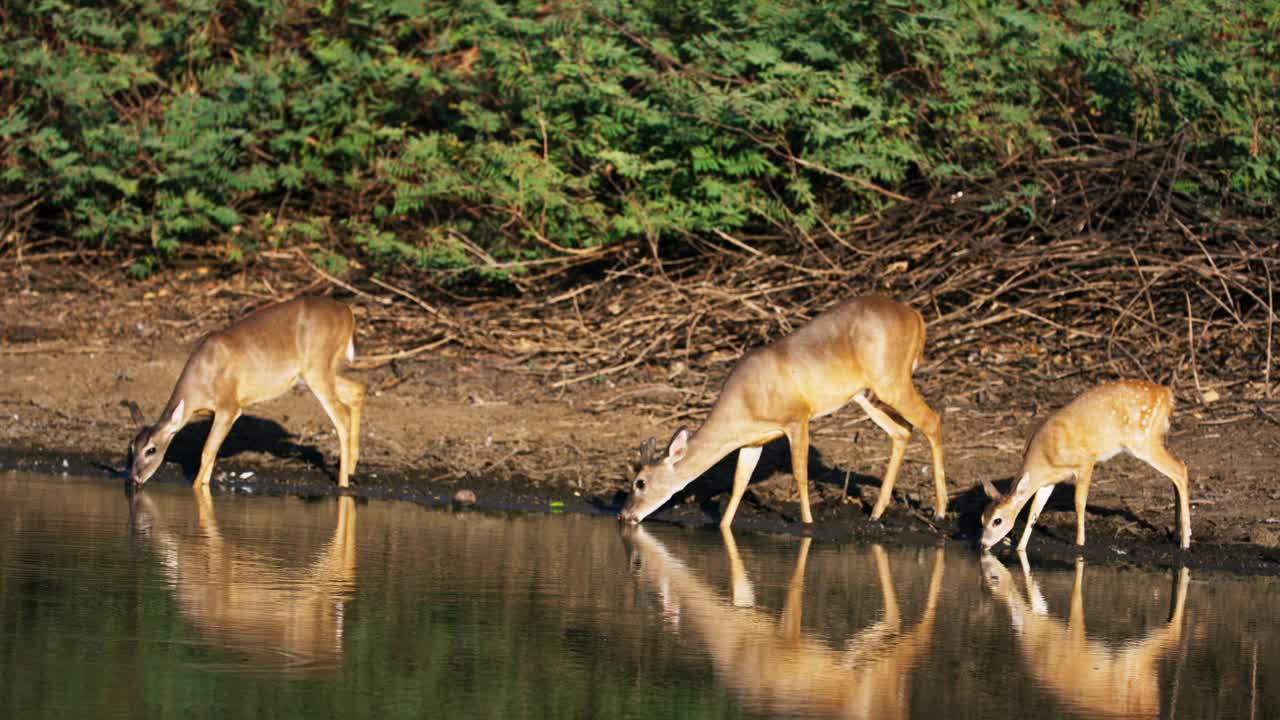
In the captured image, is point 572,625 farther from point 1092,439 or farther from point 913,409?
point 913,409

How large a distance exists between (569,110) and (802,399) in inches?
250

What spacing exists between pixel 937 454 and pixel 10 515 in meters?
6.35

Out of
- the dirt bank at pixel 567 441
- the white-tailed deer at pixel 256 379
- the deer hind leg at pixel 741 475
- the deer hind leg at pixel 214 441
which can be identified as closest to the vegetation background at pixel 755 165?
→ the dirt bank at pixel 567 441

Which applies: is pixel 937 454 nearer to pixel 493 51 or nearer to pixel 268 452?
pixel 268 452

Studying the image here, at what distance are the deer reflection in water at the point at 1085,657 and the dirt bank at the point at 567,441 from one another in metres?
1.88

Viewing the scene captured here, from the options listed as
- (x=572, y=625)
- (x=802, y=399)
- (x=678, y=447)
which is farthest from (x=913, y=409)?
(x=572, y=625)

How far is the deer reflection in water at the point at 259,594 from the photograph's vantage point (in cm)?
728

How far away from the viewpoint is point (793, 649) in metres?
7.61

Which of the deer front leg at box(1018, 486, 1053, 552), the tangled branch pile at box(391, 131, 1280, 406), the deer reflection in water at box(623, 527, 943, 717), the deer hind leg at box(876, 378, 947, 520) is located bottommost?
the deer reflection in water at box(623, 527, 943, 717)

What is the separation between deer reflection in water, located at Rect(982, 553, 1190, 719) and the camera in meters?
6.85

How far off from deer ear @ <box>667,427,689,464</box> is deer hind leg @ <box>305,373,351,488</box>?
2.71 m

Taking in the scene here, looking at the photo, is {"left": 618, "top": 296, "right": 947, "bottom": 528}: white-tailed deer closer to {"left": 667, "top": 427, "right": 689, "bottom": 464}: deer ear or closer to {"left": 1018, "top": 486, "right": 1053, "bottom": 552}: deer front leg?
{"left": 667, "top": 427, "right": 689, "bottom": 464}: deer ear

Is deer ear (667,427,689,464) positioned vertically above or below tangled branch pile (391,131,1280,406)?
below

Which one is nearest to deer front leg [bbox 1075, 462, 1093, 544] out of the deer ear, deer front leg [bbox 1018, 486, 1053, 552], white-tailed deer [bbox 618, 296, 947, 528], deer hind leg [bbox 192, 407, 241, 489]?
deer front leg [bbox 1018, 486, 1053, 552]
